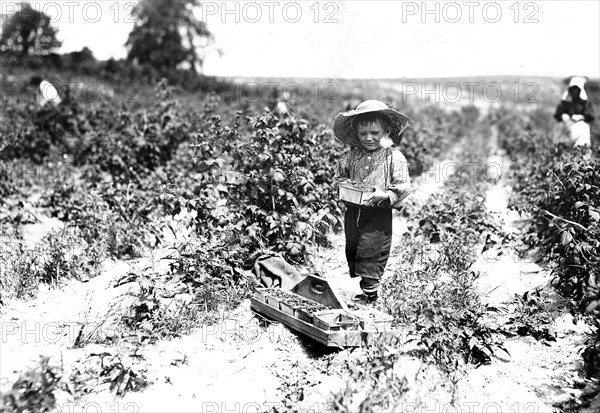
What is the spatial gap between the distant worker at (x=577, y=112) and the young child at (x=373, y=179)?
18.8 ft

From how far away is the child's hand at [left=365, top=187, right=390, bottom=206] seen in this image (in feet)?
13.2

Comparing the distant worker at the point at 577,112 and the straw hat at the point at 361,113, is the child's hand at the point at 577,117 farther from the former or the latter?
the straw hat at the point at 361,113

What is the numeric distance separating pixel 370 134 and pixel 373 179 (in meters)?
0.32

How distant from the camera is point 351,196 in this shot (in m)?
4.13

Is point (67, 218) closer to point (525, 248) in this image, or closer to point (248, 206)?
point (248, 206)

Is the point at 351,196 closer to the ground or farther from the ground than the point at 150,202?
farther from the ground

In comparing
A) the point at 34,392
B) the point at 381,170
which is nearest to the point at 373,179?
the point at 381,170

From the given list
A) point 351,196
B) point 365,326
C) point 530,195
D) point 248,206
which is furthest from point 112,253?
point 530,195

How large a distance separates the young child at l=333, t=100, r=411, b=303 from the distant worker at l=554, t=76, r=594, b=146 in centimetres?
574

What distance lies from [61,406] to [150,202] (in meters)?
3.36

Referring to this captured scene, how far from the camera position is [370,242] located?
4211 millimetres

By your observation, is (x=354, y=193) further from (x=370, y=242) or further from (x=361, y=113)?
(x=361, y=113)

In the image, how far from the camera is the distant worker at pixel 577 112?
8891mm

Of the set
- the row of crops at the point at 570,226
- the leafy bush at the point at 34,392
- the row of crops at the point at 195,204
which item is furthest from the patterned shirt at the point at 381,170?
the leafy bush at the point at 34,392
